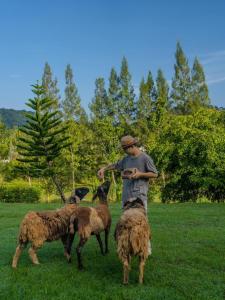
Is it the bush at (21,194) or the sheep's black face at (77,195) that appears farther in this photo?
the bush at (21,194)

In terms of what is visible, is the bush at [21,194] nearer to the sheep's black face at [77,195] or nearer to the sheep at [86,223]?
the sheep's black face at [77,195]

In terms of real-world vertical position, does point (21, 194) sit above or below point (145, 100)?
below

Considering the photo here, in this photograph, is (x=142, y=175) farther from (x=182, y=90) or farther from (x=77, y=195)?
(x=182, y=90)

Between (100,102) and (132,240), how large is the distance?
4237cm

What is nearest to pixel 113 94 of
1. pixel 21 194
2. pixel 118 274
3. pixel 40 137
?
pixel 40 137

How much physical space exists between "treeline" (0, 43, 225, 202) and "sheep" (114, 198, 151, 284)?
1471 cm

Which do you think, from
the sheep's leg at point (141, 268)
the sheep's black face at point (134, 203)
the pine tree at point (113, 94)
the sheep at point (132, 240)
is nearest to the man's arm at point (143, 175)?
the sheep's black face at point (134, 203)

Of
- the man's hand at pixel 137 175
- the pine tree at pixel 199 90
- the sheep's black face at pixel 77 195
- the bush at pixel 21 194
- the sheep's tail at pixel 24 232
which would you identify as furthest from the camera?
the pine tree at pixel 199 90

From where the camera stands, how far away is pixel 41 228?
231 inches

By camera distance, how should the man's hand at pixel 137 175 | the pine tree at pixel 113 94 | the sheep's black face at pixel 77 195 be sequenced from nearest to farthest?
the man's hand at pixel 137 175 → the sheep's black face at pixel 77 195 → the pine tree at pixel 113 94

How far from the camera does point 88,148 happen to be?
39.6 m

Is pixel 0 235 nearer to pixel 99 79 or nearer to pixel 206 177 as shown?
pixel 206 177

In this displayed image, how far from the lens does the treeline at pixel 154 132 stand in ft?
65.7

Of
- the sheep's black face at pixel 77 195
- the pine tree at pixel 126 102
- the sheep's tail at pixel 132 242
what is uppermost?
the pine tree at pixel 126 102
